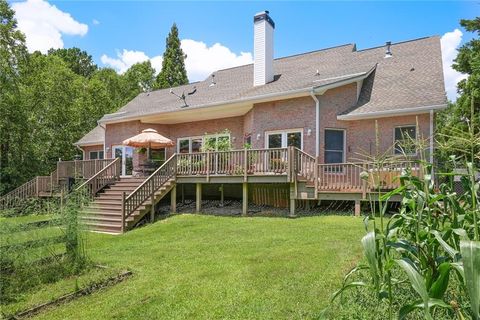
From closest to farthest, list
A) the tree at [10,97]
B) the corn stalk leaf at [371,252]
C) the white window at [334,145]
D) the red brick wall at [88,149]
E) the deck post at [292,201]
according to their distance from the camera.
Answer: the corn stalk leaf at [371,252]
the deck post at [292,201]
the white window at [334,145]
the tree at [10,97]
the red brick wall at [88,149]

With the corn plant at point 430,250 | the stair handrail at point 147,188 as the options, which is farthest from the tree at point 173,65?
the corn plant at point 430,250

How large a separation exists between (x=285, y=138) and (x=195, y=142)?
5.74 m

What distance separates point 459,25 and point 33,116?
2678 centimetres

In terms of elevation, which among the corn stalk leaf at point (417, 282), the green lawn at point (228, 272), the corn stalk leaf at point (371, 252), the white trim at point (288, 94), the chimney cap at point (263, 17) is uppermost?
the chimney cap at point (263, 17)

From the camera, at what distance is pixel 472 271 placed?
175cm

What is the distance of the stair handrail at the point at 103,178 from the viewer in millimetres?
15170

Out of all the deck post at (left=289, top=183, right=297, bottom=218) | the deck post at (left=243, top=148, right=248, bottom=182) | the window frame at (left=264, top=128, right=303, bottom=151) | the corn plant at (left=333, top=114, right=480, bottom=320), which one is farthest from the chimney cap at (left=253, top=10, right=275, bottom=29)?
the corn plant at (left=333, top=114, right=480, bottom=320)

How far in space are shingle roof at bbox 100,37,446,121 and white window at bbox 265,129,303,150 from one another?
1.58 metres

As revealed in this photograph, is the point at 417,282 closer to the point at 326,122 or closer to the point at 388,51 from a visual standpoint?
the point at 326,122

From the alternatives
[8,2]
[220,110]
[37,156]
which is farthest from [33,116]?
[220,110]

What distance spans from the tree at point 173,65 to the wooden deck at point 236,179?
22849 millimetres

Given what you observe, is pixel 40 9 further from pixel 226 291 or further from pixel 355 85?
pixel 355 85

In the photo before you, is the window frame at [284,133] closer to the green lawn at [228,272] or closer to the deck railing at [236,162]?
the deck railing at [236,162]

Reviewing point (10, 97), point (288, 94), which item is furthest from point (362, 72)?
point (10, 97)
